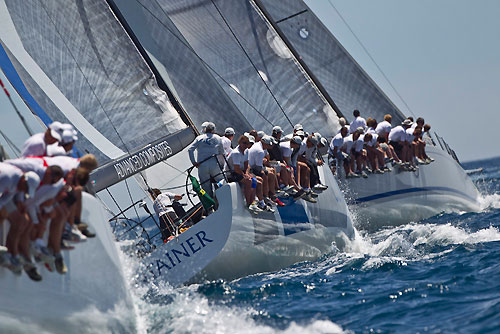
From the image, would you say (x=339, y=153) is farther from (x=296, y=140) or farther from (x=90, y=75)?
(x=90, y=75)

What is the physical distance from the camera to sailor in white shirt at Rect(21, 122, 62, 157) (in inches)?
244

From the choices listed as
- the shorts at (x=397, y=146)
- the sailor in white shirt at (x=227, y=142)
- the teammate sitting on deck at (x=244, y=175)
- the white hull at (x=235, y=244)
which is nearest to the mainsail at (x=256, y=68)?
the shorts at (x=397, y=146)

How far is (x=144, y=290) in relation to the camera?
8.73m

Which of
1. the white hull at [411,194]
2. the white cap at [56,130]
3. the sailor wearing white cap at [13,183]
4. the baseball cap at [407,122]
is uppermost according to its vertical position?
the white cap at [56,130]

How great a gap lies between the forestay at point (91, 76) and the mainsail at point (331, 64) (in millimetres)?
5514

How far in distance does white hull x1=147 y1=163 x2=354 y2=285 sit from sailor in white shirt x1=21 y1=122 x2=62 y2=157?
2887mm

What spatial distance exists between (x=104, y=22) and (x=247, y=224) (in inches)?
151

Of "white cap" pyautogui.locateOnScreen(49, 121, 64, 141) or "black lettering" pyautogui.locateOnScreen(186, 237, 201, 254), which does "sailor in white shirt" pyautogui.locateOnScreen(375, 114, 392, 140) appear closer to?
"black lettering" pyautogui.locateOnScreen(186, 237, 201, 254)

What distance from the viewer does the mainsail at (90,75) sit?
1094cm

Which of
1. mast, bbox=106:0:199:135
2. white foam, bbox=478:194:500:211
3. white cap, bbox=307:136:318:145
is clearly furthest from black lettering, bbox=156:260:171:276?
white foam, bbox=478:194:500:211

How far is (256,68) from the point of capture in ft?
50.6

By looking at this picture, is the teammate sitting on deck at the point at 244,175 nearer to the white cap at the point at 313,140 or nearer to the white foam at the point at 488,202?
the white cap at the point at 313,140

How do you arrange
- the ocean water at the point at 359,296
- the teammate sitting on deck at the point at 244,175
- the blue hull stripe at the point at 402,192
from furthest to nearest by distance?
the blue hull stripe at the point at 402,192 → the teammate sitting on deck at the point at 244,175 → the ocean water at the point at 359,296

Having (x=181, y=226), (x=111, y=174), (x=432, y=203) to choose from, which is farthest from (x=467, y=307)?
(x=432, y=203)
